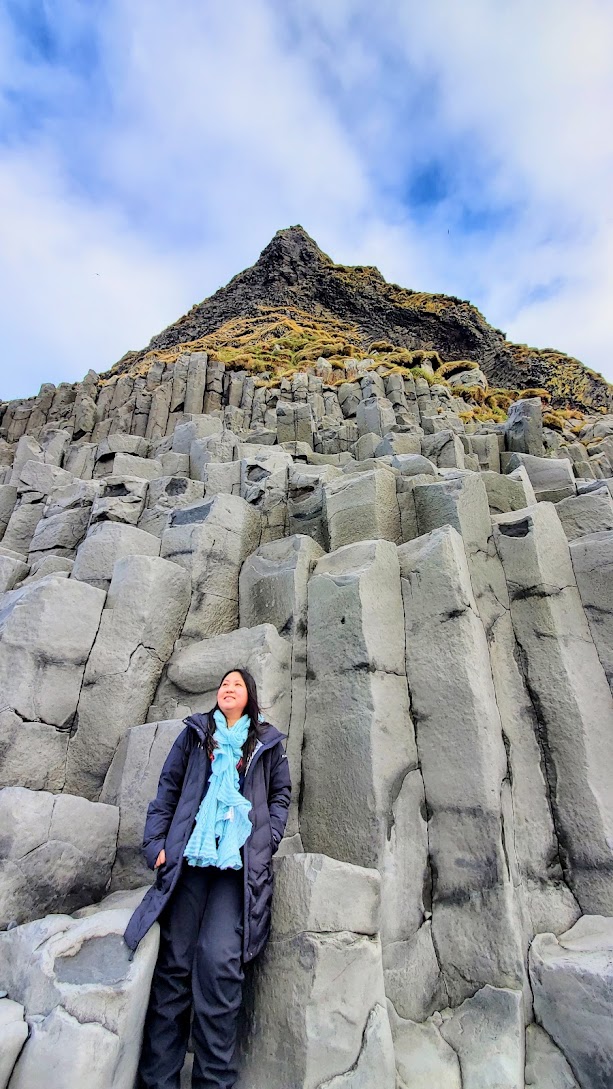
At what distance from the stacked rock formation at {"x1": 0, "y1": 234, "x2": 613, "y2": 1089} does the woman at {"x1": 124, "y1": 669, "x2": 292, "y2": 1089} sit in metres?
0.17

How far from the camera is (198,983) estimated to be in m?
2.82

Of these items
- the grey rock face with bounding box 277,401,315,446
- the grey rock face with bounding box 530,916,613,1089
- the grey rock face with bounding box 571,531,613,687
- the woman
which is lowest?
the grey rock face with bounding box 530,916,613,1089

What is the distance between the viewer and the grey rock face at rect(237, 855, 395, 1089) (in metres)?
2.83

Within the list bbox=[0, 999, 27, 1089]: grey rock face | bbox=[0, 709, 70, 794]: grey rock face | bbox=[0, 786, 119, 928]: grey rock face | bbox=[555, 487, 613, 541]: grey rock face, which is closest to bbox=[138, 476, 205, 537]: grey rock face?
bbox=[0, 709, 70, 794]: grey rock face

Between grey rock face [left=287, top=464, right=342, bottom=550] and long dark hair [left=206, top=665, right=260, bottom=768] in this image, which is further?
grey rock face [left=287, top=464, right=342, bottom=550]

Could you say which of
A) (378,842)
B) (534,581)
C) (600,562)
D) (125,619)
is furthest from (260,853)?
(600,562)

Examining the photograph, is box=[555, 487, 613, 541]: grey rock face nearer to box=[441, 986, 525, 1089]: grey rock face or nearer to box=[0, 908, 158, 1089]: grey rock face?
box=[441, 986, 525, 1089]: grey rock face

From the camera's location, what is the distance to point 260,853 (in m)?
3.03

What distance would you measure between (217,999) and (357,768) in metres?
1.69

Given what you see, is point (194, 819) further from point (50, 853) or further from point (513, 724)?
point (513, 724)

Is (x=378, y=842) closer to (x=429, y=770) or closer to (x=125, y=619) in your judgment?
(x=429, y=770)

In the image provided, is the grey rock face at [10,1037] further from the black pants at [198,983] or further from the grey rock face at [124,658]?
the grey rock face at [124,658]

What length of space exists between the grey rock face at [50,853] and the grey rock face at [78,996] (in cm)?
45

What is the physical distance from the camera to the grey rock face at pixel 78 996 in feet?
7.88
